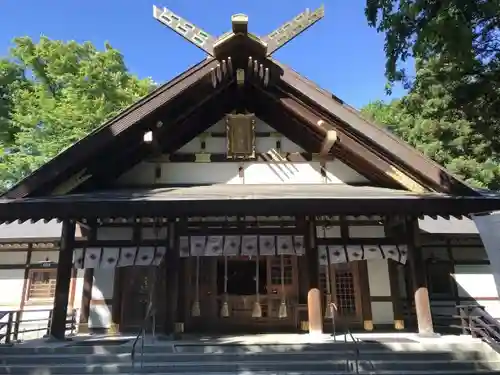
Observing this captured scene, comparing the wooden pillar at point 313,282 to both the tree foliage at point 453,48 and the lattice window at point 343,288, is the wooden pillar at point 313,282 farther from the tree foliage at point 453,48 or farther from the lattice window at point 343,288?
the tree foliage at point 453,48

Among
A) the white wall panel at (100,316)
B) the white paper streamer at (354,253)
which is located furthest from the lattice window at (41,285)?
the white paper streamer at (354,253)

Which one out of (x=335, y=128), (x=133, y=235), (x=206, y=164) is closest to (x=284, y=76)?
(x=335, y=128)

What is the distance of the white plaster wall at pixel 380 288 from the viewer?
35.5ft

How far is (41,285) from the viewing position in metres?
13.3

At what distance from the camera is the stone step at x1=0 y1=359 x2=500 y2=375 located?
6879 mm

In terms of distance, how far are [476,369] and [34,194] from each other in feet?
30.1

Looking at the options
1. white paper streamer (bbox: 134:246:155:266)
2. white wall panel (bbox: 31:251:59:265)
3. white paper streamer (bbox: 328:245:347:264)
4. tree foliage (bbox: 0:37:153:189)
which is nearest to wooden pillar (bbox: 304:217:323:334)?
white paper streamer (bbox: 328:245:347:264)

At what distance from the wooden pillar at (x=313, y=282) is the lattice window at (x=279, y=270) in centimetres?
151

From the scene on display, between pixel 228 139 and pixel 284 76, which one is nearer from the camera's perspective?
pixel 284 76

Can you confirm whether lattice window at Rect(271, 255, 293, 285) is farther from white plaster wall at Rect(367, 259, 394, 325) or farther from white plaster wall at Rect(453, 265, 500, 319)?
white plaster wall at Rect(453, 265, 500, 319)

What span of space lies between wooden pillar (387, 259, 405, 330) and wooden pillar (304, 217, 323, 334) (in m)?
2.69

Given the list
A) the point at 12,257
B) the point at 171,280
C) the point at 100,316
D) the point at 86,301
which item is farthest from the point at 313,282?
the point at 12,257

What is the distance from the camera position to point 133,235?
1059 cm

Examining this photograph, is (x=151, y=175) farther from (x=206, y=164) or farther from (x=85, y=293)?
(x=85, y=293)
